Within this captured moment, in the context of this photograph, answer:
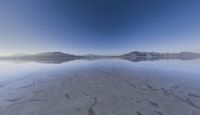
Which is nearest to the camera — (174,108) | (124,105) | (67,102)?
(174,108)

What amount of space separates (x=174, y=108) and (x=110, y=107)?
2.73 metres

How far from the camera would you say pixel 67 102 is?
5.67m

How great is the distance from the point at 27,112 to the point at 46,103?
95 centimetres

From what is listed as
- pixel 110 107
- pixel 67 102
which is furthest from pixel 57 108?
pixel 110 107

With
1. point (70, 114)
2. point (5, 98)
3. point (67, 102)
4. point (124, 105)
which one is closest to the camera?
point (70, 114)

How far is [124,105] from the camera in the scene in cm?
530

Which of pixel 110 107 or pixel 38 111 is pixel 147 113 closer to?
pixel 110 107

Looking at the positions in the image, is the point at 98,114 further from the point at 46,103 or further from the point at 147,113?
the point at 46,103

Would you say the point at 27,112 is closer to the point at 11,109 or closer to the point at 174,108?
the point at 11,109

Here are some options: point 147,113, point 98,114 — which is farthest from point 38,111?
point 147,113

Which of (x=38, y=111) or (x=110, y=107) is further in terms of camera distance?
(x=110, y=107)

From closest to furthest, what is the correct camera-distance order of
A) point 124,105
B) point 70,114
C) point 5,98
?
point 70,114
point 124,105
point 5,98

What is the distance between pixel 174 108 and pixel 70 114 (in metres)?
4.37

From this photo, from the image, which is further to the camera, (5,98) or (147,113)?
(5,98)
